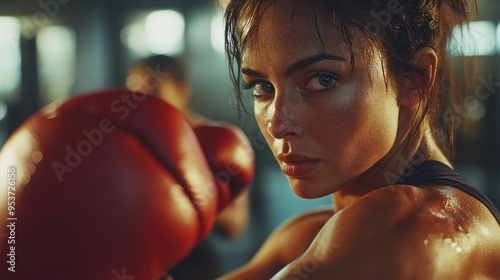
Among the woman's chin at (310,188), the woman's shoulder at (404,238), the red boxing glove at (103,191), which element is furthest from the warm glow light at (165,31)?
the woman's shoulder at (404,238)

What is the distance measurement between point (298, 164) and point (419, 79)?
0.23m

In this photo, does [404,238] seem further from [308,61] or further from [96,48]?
[96,48]

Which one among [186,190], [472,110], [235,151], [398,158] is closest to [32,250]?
[186,190]

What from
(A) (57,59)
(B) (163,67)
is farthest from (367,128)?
(A) (57,59)

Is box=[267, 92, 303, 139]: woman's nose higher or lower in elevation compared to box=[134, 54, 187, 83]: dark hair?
higher

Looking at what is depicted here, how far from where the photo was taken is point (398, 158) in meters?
0.93

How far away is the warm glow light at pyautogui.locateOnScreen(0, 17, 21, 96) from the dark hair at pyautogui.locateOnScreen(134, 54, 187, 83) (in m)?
4.19

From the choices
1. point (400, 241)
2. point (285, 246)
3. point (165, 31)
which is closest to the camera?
point (400, 241)

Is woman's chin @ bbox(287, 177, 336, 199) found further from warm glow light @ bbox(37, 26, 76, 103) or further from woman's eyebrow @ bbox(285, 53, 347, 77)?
warm glow light @ bbox(37, 26, 76, 103)

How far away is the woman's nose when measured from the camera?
0.83 metres

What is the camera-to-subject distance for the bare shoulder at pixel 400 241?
0.69 metres

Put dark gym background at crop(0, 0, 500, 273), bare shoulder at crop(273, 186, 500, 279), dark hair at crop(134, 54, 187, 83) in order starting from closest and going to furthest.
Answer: bare shoulder at crop(273, 186, 500, 279) → dark hair at crop(134, 54, 187, 83) → dark gym background at crop(0, 0, 500, 273)

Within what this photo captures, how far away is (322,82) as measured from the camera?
0.82m

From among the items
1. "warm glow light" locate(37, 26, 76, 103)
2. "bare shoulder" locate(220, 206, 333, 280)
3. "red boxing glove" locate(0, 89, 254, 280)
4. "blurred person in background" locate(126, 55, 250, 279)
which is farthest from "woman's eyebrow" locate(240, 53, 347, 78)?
"warm glow light" locate(37, 26, 76, 103)
